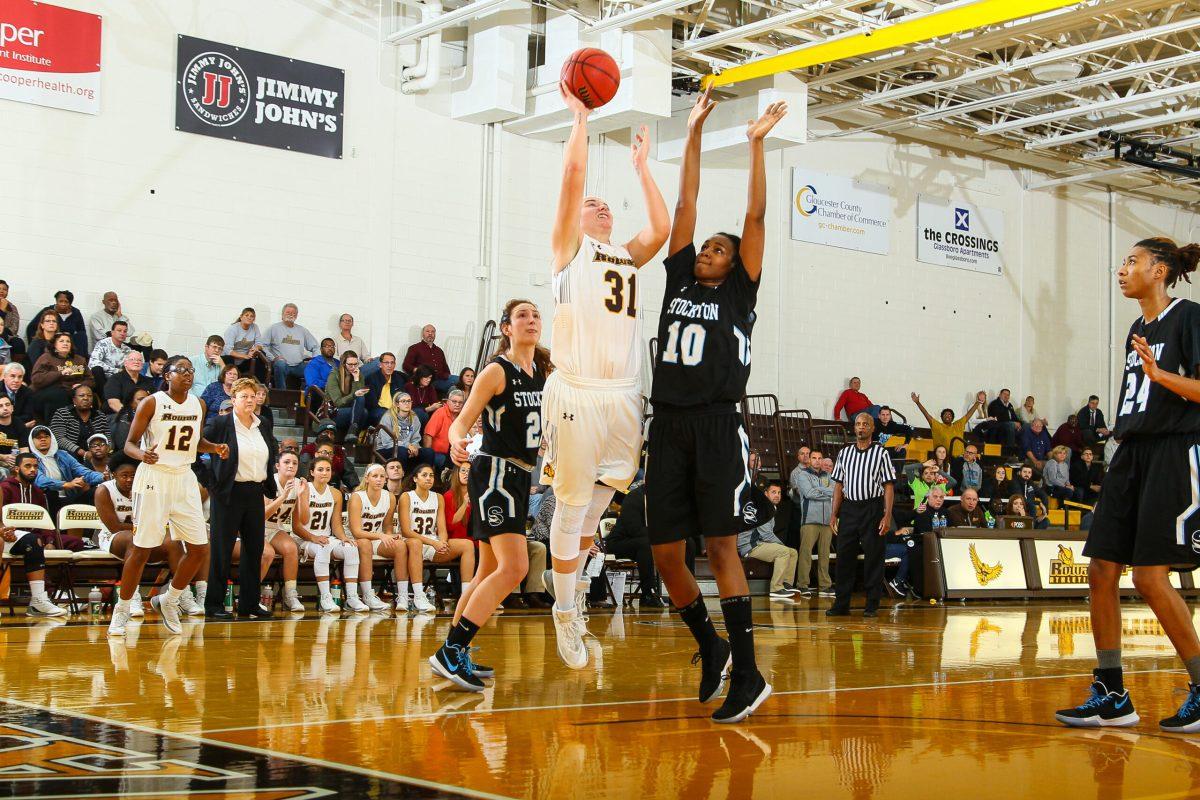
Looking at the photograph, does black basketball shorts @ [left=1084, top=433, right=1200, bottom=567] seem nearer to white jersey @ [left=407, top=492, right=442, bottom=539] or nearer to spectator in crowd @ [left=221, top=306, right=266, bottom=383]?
white jersey @ [left=407, top=492, right=442, bottom=539]

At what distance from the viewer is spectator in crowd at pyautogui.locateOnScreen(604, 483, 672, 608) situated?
12.2m

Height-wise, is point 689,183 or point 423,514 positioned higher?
point 689,183

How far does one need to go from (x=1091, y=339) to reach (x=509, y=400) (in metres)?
21.6

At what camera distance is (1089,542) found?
186 inches

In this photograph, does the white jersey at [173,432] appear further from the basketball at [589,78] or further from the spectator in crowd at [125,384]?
the spectator in crowd at [125,384]

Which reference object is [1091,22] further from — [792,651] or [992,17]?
[792,651]

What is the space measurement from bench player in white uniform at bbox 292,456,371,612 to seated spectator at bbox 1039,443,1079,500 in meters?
13.5

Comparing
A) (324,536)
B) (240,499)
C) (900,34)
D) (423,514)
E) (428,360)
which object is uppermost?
(900,34)

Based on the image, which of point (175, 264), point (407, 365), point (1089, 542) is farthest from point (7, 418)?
point (1089, 542)

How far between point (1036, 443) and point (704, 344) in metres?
18.5

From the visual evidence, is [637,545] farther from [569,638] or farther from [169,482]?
[569,638]

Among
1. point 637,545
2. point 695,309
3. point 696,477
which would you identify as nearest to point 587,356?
point 695,309

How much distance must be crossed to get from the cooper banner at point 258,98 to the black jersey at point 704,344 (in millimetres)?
11945

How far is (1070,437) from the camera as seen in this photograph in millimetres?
22484
